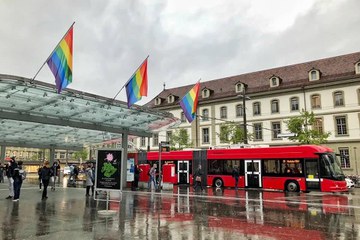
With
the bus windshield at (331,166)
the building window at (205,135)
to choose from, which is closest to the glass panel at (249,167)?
the bus windshield at (331,166)

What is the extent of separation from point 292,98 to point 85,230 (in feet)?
140

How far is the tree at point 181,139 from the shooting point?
176 feet

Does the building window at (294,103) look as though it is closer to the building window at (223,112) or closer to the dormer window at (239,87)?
the dormer window at (239,87)

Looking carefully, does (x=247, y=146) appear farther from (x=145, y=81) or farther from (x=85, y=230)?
(x=85, y=230)

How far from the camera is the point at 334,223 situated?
9695 mm

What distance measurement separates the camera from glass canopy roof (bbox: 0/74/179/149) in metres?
15.5

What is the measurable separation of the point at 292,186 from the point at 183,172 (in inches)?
367

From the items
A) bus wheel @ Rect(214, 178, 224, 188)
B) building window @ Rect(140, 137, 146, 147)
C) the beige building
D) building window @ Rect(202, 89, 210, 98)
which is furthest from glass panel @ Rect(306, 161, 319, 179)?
building window @ Rect(140, 137, 146, 147)

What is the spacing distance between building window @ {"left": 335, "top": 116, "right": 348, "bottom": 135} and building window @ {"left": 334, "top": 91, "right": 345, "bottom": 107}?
1650 millimetres

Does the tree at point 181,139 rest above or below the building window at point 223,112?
below

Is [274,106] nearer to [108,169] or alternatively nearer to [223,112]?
[223,112]

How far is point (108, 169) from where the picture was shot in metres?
12.9

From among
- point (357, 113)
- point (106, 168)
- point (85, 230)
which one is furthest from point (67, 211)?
point (357, 113)

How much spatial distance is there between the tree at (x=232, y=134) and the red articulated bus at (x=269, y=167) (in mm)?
18216
